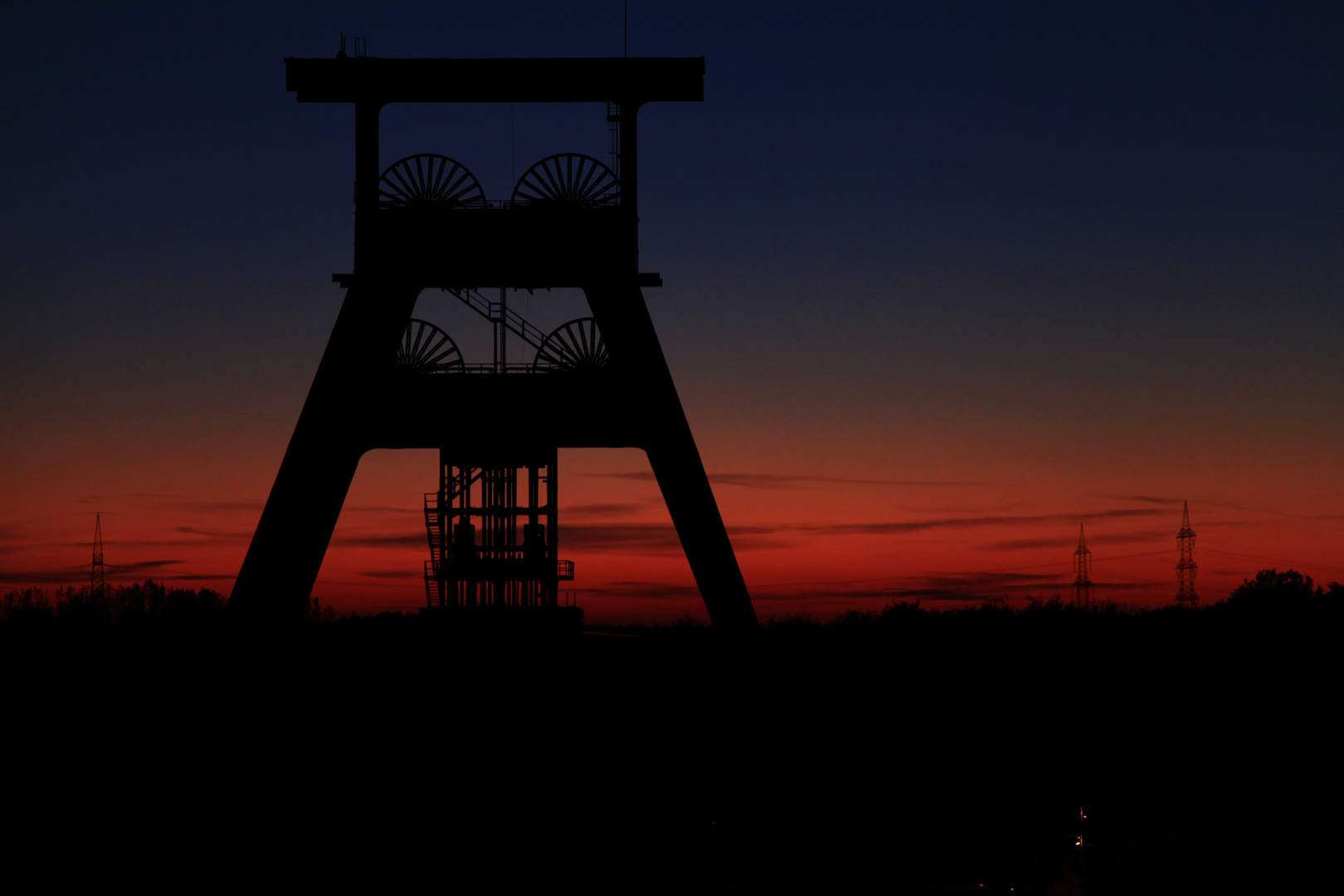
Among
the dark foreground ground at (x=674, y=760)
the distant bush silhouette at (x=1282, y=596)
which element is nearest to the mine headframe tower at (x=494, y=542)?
the dark foreground ground at (x=674, y=760)

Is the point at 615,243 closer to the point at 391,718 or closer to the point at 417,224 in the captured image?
the point at 417,224

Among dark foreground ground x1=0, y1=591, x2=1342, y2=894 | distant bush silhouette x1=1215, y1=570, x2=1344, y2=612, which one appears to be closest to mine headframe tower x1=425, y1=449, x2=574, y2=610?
dark foreground ground x1=0, y1=591, x2=1342, y2=894

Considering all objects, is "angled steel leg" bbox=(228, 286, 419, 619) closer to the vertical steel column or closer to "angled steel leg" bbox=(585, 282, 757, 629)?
the vertical steel column

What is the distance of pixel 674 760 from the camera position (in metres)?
19.6

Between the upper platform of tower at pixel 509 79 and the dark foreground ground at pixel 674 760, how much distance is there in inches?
562

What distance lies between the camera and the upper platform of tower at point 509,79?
29828 millimetres

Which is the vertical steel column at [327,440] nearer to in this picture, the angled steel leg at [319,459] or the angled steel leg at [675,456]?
the angled steel leg at [319,459]

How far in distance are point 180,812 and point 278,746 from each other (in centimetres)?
341

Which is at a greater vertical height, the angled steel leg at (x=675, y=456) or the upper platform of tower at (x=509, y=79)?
the upper platform of tower at (x=509, y=79)

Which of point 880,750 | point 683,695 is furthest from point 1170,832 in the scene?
point 683,695

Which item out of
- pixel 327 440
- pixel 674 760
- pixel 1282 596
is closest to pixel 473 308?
pixel 327 440

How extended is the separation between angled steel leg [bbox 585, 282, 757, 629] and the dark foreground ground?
123cm

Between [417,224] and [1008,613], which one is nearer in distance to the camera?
[417,224]

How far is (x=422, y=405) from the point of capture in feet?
102
